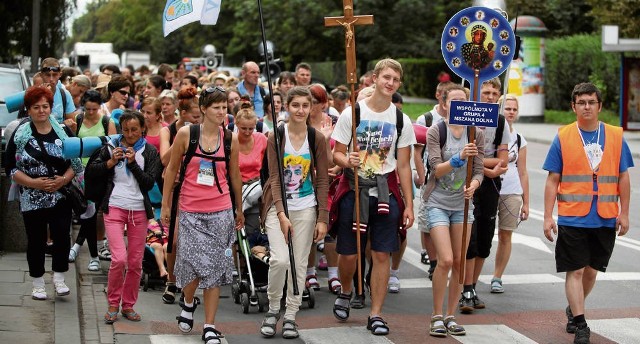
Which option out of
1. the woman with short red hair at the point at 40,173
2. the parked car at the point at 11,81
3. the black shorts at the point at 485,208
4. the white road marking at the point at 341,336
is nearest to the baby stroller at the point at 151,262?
the woman with short red hair at the point at 40,173

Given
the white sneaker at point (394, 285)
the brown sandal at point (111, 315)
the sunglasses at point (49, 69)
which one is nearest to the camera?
the brown sandal at point (111, 315)

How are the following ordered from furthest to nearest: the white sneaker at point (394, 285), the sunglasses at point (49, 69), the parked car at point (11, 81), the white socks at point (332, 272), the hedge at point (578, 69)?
the hedge at point (578, 69)
the parked car at point (11, 81)
the sunglasses at point (49, 69)
the white socks at point (332, 272)
the white sneaker at point (394, 285)

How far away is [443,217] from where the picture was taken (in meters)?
8.73

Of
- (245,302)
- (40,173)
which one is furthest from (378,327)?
(40,173)

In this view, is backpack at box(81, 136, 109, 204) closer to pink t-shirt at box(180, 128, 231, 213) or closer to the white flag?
pink t-shirt at box(180, 128, 231, 213)

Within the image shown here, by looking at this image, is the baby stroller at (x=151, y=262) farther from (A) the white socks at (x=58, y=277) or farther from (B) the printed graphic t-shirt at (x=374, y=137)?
(B) the printed graphic t-shirt at (x=374, y=137)

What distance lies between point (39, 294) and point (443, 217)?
3290mm

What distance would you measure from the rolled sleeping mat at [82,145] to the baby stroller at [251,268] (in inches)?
55.8

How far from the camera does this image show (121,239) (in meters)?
8.98

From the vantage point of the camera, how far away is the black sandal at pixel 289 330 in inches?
335

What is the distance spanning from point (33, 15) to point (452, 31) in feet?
66.9

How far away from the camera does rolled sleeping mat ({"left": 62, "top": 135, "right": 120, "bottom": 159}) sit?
9078 mm

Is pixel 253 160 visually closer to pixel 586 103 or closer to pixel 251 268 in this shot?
pixel 251 268

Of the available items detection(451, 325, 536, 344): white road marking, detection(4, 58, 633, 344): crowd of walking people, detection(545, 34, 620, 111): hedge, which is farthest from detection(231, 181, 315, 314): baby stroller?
detection(545, 34, 620, 111): hedge
